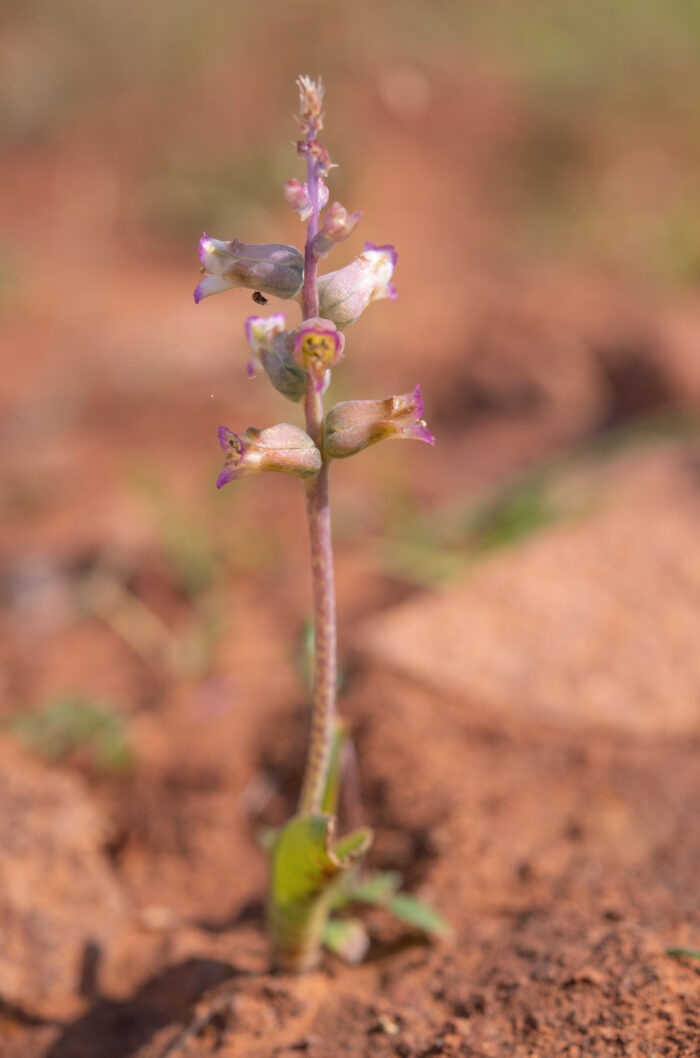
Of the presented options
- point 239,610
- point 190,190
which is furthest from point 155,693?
point 190,190

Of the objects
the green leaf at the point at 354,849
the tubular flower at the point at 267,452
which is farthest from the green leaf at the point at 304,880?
the tubular flower at the point at 267,452

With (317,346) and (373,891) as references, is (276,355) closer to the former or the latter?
(317,346)

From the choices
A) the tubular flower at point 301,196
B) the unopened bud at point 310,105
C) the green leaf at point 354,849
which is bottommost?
the green leaf at point 354,849

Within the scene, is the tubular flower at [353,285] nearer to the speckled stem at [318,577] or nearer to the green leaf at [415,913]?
the speckled stem at [318,577]

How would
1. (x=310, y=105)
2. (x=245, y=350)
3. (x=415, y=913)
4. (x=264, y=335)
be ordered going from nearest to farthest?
(x=310, y=105) < (x=264, y=335) < (x=415, y=913) < (x=245, y=350)

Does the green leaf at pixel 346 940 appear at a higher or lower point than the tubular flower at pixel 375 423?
lower

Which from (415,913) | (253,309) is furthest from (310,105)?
(253,309)

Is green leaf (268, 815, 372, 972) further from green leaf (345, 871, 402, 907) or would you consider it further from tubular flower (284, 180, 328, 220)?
tubular flower (284, 180, 328, 220)
